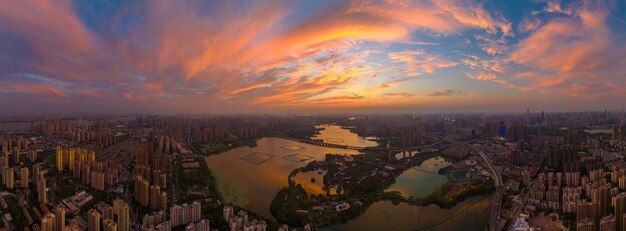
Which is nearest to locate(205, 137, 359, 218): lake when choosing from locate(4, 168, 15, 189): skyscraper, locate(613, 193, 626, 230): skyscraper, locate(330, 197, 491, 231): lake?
locate(330, 197, 491, 231): lake

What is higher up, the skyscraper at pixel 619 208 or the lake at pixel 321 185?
the skyscraper at pixel 619 208

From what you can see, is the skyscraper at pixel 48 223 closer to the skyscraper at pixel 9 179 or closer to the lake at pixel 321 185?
the lake at pixel 321 185

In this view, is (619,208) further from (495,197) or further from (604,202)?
(495,197)

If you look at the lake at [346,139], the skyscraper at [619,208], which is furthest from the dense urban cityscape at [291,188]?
the lake at [346,139]

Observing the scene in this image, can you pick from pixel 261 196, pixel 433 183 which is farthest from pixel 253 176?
pixel 433 183

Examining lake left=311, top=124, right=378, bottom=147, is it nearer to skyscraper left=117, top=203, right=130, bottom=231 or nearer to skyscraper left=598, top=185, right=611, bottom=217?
skyscraper left=598, top=185, right=611, bottom=217

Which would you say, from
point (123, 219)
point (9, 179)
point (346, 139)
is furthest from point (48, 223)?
point (346, 139)

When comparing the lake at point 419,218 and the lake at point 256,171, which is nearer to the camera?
the lake at point 419,218

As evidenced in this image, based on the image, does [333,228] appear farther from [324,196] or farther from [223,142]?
[223,142]

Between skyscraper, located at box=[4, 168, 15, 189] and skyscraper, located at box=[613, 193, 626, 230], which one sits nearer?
skyscraper, located at box=[613, 193, 626, 230]

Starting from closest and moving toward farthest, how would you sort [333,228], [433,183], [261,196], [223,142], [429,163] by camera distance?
[333,228] < [261,196] < [433,183] < [429,163] < [223,142]

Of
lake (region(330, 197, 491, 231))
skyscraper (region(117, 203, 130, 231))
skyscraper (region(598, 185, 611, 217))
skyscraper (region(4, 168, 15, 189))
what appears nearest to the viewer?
skyscraper (region(117, 203, 130, 231))
